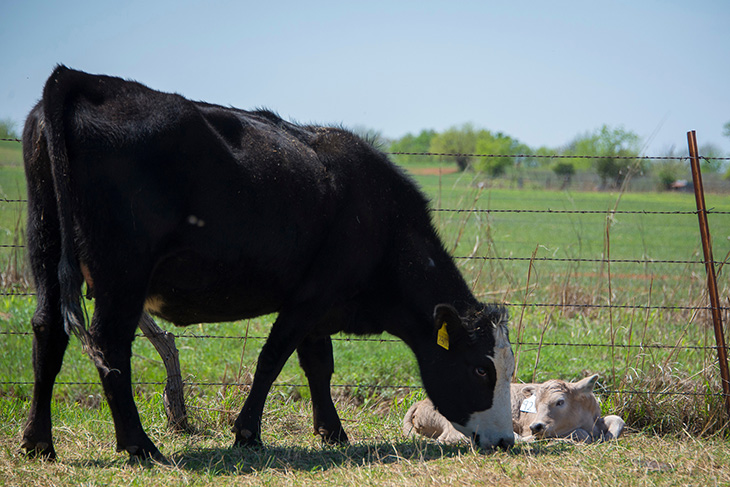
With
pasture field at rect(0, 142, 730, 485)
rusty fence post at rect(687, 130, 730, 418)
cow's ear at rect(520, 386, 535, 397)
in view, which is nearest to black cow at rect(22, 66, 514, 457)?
pasture field at rect(0, 142, 730, 485)

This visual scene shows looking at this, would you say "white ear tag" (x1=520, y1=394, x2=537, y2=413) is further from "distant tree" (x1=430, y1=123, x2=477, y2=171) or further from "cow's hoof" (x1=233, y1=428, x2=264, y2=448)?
"distant tree" (x1=430, y1=123, x2=477, y2=171)

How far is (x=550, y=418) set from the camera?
5039mm

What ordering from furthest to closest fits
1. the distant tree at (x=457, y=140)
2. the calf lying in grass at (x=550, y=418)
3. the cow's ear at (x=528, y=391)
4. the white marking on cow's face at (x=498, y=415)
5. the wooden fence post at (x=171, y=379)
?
the distant tree at (x=457, y=140) → the cow's ear at (x=528, y=391) → the wooden fence post at (x=171, y=379) → the calf lying in grass at (x=550, y=418) → the white marking on cow's face at (x=498, y=415)

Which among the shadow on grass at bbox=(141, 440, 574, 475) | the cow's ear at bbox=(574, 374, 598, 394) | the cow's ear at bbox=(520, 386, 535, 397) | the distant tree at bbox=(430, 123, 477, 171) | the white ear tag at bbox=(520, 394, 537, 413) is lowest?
the shadow on grass at bbox=(141, 440, 574, 475)

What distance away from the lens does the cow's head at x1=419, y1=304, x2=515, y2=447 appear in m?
4.45

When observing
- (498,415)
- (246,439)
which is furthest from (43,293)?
(498,415)

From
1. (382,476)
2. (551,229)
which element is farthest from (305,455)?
(551,229)

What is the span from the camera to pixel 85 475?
3.79 m

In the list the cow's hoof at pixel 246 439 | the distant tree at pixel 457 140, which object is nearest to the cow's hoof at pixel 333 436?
the cow's hoof at pixel 246 439

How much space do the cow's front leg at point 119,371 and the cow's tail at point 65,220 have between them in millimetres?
86

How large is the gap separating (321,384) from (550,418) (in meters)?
1.76

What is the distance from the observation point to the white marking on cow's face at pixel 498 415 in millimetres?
4418

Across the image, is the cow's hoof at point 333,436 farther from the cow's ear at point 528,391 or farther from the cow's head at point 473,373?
the cow's ear at point 528,391

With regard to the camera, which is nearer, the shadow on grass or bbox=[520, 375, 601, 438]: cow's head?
the shadow on grass
